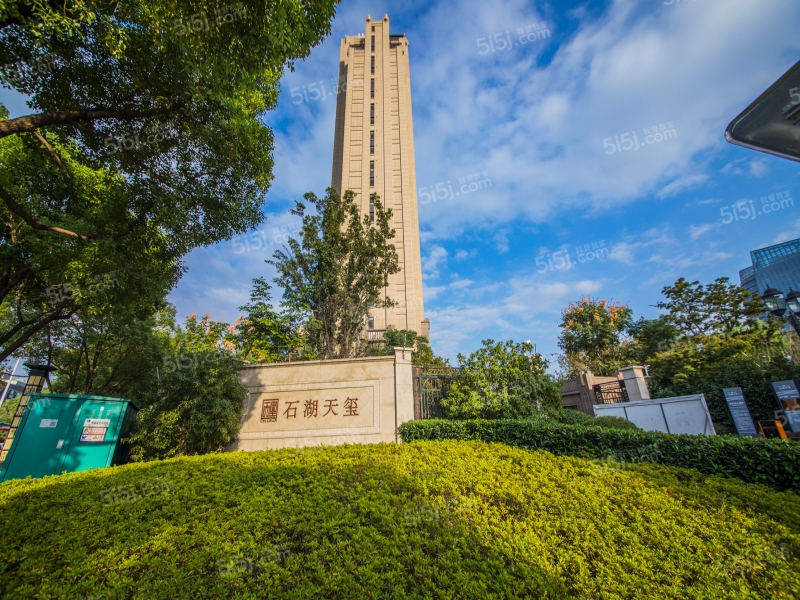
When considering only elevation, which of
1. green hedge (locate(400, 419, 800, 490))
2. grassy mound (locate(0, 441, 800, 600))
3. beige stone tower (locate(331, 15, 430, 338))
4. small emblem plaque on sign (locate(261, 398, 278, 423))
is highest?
beige stone tower (locate(331, 15, 430, 338))

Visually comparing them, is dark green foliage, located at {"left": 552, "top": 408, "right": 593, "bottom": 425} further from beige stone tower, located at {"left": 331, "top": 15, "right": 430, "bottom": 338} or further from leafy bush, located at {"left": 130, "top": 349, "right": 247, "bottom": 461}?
beige stone tower, located at {"left": 331, "top": 15, "right": 430, "bottom": 338}

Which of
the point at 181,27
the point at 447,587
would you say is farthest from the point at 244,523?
the point at 181,27

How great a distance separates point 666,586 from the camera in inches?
128

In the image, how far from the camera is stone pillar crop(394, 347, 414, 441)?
28.7 ft

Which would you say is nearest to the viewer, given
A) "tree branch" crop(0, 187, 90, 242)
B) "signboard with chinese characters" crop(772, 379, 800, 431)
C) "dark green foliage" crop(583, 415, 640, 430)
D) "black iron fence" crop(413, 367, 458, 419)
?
"tree branch" crop(0, 187, 90, 242)

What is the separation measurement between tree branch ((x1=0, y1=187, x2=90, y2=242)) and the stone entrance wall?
5.03 m

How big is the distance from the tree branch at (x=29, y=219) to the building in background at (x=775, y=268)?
136 meters

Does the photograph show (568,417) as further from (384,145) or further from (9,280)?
(384,145)

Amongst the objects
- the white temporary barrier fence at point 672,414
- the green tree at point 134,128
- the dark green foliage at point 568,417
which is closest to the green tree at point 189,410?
the green tree at point 134,128

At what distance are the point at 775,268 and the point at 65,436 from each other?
15261cm

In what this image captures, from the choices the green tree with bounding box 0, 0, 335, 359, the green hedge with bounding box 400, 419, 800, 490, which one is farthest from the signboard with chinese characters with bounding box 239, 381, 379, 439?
the green tree with bounding box 0, 0, 335, 359

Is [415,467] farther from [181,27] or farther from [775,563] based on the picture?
[181,27]

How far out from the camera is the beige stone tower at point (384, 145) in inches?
1189

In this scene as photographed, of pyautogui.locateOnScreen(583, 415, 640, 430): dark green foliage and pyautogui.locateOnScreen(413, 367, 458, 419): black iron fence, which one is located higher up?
pyautogui.locateOnScreen(413, 367, 458, 419): black iron fence
